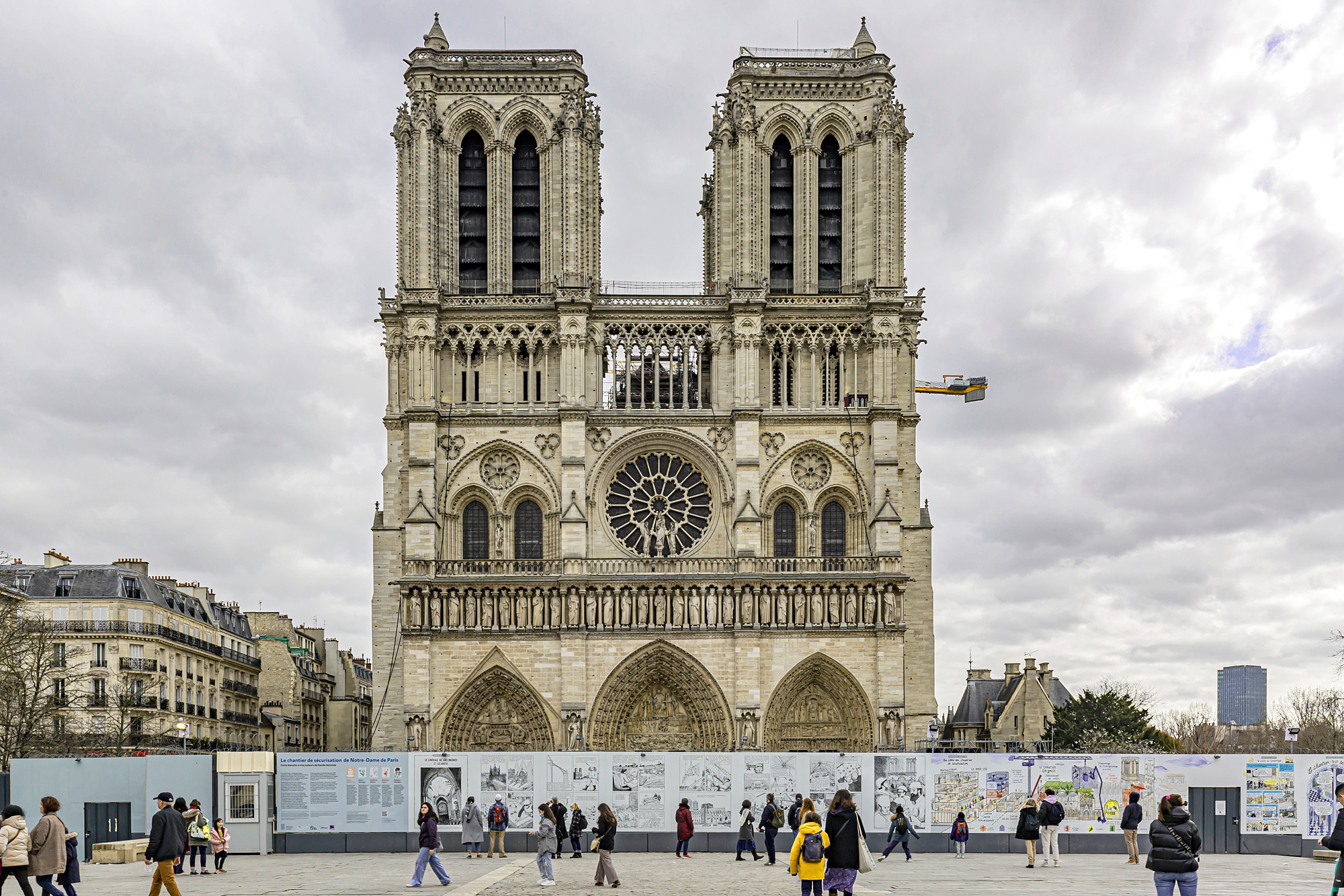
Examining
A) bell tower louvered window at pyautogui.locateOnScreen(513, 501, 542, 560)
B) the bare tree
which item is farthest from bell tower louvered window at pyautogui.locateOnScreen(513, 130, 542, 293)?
the bare tree

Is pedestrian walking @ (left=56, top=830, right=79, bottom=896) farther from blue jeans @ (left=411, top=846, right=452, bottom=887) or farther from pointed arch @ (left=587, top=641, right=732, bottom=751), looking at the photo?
pointed arch @ (left=587, top=641, right=732, bottom=751)

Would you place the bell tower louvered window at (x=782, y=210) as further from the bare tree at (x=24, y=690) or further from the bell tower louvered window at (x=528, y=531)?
the bare tree at (x=24, y=690)

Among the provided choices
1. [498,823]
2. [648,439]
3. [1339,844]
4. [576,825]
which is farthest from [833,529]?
[1339,844]

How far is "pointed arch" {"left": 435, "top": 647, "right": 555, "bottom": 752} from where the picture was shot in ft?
149

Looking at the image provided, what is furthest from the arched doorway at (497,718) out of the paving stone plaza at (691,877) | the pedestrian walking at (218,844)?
the pedestrian walking at (218,844)

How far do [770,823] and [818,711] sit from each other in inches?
766

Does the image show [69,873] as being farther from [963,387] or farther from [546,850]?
[963,387]

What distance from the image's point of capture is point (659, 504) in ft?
158

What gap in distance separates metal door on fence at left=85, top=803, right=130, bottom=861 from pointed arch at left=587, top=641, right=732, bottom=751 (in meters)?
17.9

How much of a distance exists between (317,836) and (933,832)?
12175 millimetres

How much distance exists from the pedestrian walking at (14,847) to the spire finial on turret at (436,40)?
124 feet

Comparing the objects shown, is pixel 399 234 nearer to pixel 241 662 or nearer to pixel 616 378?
pixel 616 378

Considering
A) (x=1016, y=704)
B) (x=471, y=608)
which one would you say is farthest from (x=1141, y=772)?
(x=1016, y=704)

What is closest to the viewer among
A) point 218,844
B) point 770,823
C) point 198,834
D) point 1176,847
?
point 1176,847
